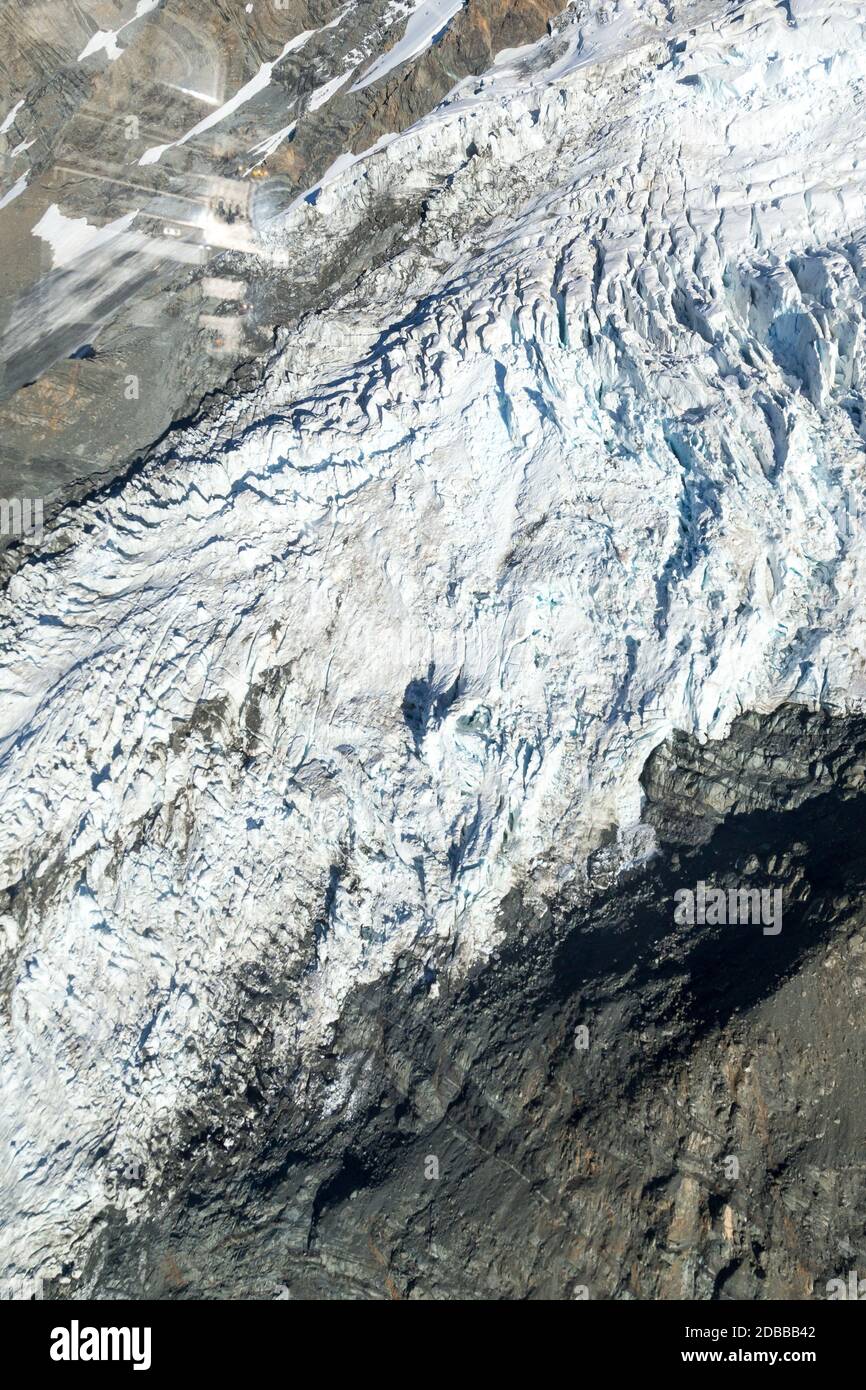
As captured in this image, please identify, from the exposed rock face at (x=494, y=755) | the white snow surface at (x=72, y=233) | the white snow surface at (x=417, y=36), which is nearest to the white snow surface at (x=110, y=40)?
the white snow surface at (x=72, y=233)

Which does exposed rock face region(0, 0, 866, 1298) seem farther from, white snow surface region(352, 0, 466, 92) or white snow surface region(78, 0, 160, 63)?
white snow surface region(78, 0, 160, 63)

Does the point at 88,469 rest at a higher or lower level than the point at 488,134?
lower

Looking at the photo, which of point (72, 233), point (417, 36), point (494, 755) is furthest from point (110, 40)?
point (494, 755)

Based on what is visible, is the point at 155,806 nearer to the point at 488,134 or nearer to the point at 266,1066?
the point at 266,1066

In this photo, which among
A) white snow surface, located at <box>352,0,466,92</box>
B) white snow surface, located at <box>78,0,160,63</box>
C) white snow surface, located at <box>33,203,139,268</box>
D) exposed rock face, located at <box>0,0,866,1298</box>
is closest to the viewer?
exposed rock face, located at <box>0,0,866,1298</box>

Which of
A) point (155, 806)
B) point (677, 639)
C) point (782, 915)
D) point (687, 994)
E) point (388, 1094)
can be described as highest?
point (677, 639)

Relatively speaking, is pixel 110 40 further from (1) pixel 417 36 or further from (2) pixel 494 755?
(2) pixel 494 755

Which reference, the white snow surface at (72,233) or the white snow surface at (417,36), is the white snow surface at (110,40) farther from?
the white snow surface at (417,36)

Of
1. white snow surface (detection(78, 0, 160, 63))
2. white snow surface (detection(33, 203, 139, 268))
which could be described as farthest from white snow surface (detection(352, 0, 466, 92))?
white snow surface (detection(33, 203, 139, 268))

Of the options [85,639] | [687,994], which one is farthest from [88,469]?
[687,994]
